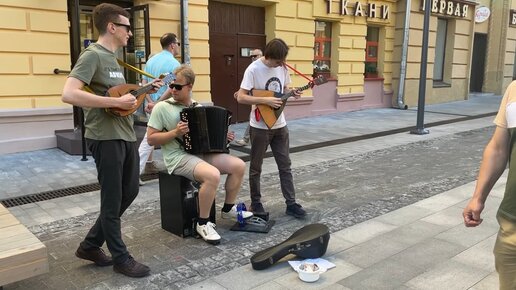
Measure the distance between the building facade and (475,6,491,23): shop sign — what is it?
5 cm

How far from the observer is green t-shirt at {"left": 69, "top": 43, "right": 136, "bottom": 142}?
3.02m

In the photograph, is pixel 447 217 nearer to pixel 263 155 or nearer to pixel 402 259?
pixel 402 259

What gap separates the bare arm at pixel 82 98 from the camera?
288 centimetres

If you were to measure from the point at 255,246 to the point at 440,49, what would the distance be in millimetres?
15081

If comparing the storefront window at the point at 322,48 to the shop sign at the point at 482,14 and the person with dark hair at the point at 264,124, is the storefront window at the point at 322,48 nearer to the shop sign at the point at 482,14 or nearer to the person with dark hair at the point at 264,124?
the shop sign at the point at 482,14

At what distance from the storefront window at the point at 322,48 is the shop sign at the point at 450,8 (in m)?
4.17

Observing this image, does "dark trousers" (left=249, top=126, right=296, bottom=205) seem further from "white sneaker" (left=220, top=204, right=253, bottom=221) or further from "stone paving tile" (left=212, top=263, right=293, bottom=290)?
"stone paving tile" (left=212, top=263, right=293, bottom=290)

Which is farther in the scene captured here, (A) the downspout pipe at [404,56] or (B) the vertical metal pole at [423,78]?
(A) the downspout pipe at [404,56]

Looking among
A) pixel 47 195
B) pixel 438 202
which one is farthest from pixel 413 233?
pixel 47 195

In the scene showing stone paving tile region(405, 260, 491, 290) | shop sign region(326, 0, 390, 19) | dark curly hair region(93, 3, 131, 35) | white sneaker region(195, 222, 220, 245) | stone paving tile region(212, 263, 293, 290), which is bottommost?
stone paving tile region(212, 263, 293, 290)

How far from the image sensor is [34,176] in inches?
234

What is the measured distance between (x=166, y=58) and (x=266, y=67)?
1.70m

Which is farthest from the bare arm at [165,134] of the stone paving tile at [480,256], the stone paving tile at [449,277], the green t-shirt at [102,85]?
the stone paving tile at [480,256]

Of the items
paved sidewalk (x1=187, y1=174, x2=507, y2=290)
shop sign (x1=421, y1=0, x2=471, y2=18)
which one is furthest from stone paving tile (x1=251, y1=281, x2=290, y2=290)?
shop sign (x1=421, y1=0, x2=471, y2=18)
